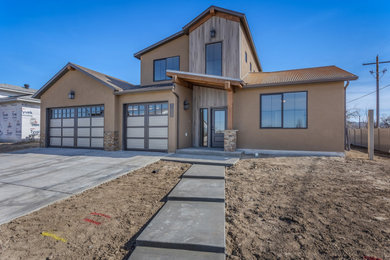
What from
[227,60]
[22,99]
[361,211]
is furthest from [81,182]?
[22,99]

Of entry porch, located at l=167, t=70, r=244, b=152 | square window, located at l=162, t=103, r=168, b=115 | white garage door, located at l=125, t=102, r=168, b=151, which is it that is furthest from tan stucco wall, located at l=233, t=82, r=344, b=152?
white garage door, located at l=125, t=102, r=168, b=151

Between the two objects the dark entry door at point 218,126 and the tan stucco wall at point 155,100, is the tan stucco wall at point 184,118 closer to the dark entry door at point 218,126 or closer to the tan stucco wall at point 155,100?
the tan stucco wall at point 155,100

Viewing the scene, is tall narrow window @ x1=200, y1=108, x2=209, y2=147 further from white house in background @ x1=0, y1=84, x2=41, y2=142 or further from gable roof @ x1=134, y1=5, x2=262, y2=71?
white house in background @ x1=0, y1=84, x2=41, y2=142

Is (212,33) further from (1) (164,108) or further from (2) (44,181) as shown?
(2) (44,181)

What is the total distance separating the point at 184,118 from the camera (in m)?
8.93

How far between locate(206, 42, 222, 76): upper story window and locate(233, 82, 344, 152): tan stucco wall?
1.89 m

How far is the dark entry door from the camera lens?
9262 millimetres

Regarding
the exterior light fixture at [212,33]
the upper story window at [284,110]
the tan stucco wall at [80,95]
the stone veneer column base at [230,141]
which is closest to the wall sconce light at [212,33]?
the exterior light fixture at [212,33]

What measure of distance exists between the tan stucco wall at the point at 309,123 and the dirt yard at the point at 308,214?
2374 millimetres

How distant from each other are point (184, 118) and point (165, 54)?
4554 millimetres

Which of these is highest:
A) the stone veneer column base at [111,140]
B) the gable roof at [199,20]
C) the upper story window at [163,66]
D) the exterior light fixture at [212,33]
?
the gable roof at [199,20]

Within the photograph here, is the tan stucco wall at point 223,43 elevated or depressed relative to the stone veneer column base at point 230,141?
elevated

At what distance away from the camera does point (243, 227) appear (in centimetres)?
258

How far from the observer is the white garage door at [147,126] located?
8.70m
